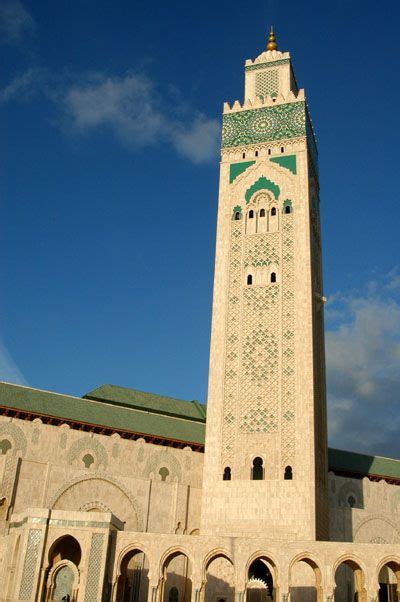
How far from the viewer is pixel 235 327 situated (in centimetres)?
2300

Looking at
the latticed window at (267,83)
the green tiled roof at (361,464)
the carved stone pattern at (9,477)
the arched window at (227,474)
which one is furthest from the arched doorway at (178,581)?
the latticed window at (267,83)

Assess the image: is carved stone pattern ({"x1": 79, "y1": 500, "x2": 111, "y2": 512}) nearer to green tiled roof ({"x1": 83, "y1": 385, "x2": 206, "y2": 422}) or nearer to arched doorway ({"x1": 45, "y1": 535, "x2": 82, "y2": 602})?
arched doorway ({"x1": 45, "y1": 535, "x2": 82, "y2": 602})

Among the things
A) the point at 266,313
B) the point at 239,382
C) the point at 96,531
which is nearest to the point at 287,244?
the point at 266,313

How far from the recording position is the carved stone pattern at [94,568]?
17562 millimetres

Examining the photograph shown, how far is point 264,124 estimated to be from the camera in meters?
25.7

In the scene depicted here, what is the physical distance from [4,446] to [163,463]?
577cm

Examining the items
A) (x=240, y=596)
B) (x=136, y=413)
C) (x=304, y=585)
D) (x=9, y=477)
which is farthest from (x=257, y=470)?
(x=9, y=477)

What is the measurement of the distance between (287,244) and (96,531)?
11518mm

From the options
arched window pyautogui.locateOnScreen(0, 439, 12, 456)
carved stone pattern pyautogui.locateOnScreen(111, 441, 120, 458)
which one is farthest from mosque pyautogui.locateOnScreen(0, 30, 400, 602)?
carved stone pattern pyautogui.locateOnScreen(111, 441, 120, 458)

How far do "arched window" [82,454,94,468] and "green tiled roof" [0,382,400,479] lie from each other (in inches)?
43.2

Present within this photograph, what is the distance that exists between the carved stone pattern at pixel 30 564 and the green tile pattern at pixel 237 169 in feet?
46.9

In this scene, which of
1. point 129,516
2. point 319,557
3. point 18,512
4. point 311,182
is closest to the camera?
point 319,557

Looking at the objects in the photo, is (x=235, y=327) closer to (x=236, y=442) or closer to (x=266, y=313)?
(x=266, y=313)

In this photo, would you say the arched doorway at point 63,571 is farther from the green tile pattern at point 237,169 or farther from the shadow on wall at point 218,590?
the green tile pattern at point 237,169
